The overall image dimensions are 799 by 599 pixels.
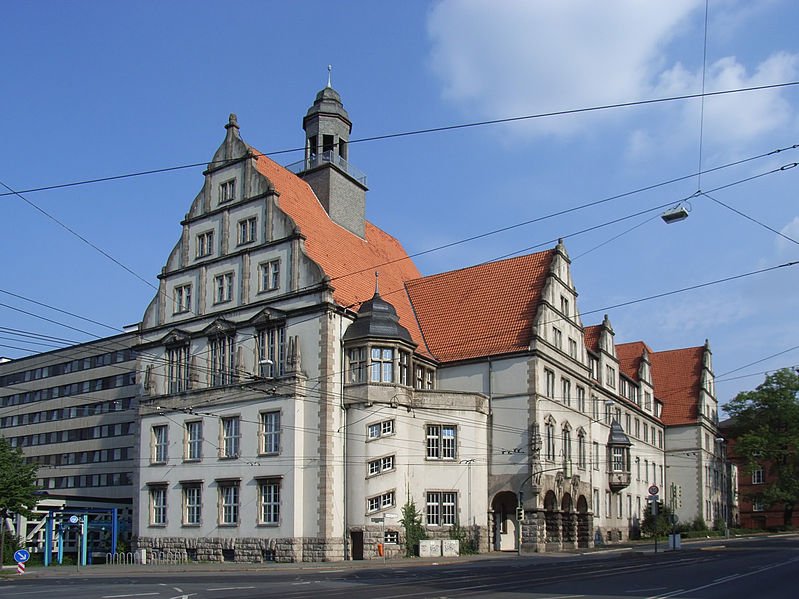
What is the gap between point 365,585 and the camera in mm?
23875

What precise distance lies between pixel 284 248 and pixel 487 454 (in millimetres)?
14856

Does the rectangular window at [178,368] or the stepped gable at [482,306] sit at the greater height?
the stepped gable at [482,306]

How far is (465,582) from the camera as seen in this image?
24250 millimetres

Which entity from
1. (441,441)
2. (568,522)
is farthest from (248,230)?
(568,522)

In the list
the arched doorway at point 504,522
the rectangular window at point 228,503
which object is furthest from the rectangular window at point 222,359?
the arched doorway at point 504,522

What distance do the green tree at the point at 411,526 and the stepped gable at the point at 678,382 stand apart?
4596 cm

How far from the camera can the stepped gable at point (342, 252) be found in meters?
45.0

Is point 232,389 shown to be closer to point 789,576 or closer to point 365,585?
point 365,585

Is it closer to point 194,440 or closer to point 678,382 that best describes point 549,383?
point 194,440

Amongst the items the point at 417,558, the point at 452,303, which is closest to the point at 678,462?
the point at 452,303

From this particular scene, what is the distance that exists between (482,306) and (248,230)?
1377 cm

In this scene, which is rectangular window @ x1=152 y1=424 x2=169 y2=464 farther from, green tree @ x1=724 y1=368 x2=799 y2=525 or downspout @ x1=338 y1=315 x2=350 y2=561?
green tree @ x1=724 y1=368 x2=799 y2=525

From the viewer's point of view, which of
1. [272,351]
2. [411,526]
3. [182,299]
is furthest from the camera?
[182,299]

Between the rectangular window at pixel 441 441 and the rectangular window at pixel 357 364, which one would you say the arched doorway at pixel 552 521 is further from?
the rectangular window at pixel 357 364
